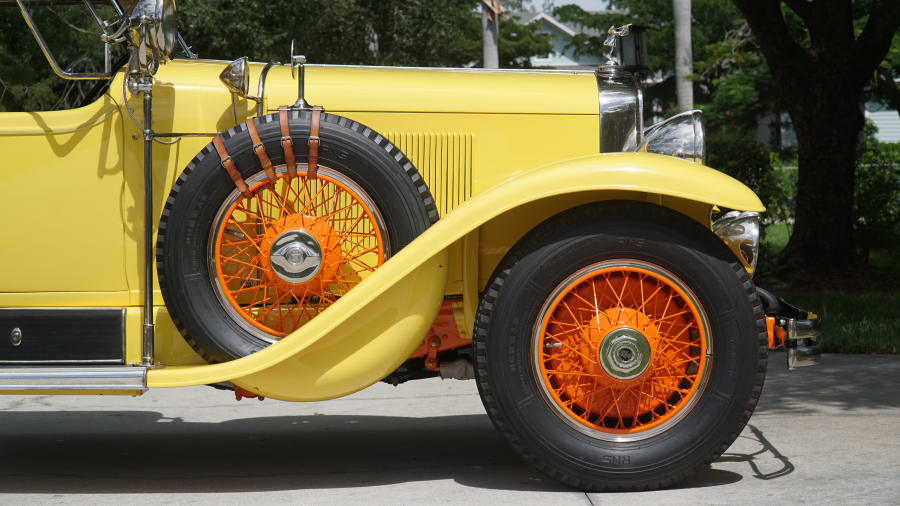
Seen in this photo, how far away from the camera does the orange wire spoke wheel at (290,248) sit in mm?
3494

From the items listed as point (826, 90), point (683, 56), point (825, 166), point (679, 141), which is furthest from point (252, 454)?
point (683, 56)

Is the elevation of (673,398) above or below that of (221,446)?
above

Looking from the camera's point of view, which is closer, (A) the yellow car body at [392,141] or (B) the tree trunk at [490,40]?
(A) the yellow car body at [392,141]

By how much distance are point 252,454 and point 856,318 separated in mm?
4980

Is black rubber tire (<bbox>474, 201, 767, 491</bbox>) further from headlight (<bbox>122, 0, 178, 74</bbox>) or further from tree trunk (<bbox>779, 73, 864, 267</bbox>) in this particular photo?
tree trunk (<bbox>779, 73, 864, 267</bbox>)

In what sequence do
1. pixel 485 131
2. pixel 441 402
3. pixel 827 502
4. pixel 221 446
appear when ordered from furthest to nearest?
1. pixel 441 402
2. pixel 221 446
3. pixel 485 131
4. pixel 827 502

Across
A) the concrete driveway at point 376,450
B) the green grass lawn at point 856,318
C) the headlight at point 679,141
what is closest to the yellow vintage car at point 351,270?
the headlight at point 679,141

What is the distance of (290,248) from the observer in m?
3.47

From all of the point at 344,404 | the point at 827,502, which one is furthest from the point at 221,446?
the point at 827,502

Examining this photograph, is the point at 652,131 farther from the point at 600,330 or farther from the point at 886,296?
the point at 886,296

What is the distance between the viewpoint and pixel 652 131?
3973 mm

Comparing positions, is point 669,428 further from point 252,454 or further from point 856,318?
point 856,318

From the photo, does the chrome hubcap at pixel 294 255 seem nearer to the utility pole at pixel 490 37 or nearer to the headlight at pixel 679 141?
the headlight at pixel 679 141

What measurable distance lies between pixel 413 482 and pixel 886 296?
6.13 meters
